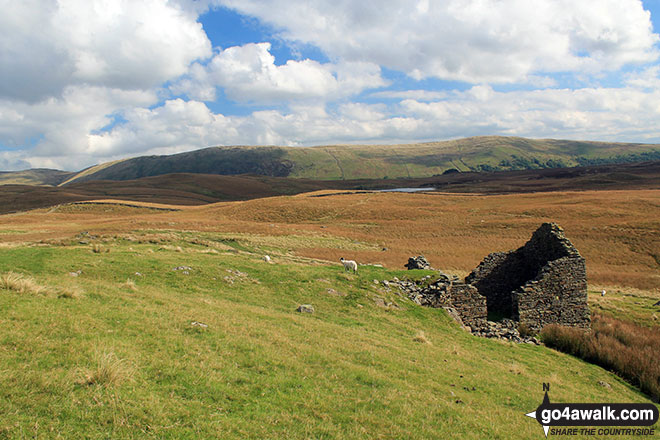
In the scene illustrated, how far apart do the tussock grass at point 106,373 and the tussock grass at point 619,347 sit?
1769cm

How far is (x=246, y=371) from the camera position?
866 cm

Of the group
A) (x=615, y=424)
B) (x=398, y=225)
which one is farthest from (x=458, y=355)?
(x=398, y=225)

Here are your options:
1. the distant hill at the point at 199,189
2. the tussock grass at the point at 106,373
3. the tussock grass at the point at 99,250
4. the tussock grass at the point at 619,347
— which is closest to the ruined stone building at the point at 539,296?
the tussock grass at the point at 619,347

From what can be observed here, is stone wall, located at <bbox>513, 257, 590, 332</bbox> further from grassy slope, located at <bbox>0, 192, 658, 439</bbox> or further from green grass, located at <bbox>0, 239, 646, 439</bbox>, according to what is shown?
green grass, located at <bbox>0, 239, 646, 439</bbox>

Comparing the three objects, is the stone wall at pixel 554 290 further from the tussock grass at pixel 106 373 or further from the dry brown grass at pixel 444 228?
the tussock grass at pixel 106 373

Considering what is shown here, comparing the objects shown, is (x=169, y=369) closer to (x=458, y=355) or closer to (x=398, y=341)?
(x=398, y=341)

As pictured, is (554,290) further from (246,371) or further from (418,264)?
(246,371)

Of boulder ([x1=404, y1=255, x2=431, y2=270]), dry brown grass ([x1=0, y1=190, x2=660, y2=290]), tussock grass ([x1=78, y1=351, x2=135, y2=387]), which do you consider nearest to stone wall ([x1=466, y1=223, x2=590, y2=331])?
boulder ([x1=404, y1=255, x2=431, y2=270])

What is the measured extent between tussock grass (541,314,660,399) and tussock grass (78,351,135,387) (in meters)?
17.7

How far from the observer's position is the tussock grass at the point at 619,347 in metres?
14.1

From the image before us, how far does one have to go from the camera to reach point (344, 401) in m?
7.91

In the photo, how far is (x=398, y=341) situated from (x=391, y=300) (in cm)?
544

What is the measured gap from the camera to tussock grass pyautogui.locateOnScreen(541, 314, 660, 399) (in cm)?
1410

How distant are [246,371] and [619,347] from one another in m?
17.6
